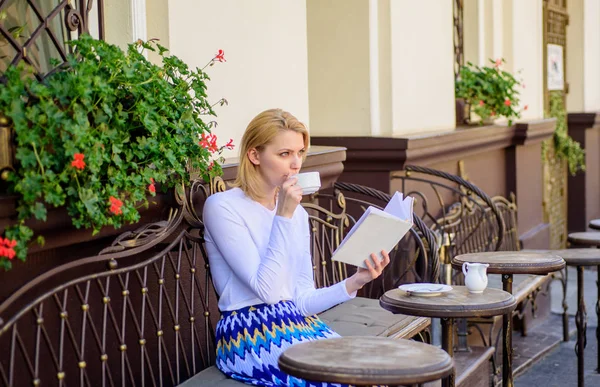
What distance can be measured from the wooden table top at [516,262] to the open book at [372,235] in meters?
1.40

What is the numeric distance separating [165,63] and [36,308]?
99 centimetres

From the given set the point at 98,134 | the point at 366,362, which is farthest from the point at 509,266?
the point at 98,134

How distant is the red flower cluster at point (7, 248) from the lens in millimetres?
2637

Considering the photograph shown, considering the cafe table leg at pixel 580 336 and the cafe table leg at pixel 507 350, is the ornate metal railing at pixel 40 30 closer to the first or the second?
the cafe table leg at pixel 507 350

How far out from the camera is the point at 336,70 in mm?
6570

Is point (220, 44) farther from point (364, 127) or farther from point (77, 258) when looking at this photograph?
point (364, 127)

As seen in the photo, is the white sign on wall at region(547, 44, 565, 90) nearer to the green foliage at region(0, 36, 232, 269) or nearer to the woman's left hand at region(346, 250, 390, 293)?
→ the woman's left hand at region(346, 250, 390, 293)

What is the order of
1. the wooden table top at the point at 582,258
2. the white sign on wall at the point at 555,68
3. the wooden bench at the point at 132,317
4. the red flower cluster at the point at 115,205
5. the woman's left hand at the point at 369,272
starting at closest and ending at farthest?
the red flower cluster at the point at 115,205, the wooden bench at the point at 132,317, the woman's left hand at the point at 369,272, the wooden table top at the point at 582,258, the white sign on wall at the point at 555,68

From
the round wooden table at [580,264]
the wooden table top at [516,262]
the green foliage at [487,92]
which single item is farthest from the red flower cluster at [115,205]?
the green foliage at [487,92]

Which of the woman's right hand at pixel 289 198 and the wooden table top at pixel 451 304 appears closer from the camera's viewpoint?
the woman's right hand at pixel 289 198

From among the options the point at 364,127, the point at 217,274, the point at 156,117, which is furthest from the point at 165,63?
the point at 364,127

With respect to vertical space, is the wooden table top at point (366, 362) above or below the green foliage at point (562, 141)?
below

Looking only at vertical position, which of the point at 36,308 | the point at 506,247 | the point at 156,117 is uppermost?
the point at 156,117

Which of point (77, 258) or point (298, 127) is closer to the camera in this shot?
point (77, 258)
